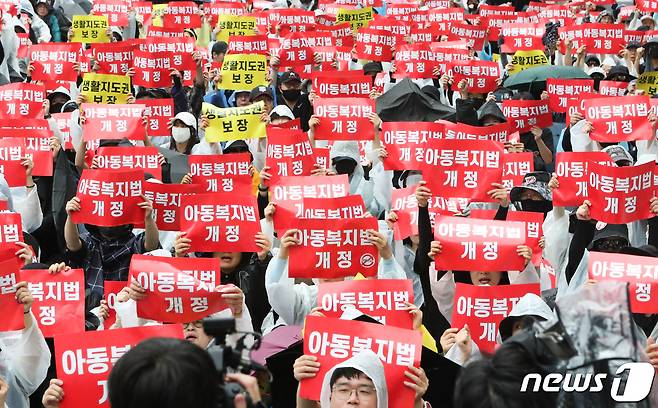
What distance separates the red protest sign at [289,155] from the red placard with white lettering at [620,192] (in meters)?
2.41

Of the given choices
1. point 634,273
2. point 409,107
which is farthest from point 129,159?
point 634,273

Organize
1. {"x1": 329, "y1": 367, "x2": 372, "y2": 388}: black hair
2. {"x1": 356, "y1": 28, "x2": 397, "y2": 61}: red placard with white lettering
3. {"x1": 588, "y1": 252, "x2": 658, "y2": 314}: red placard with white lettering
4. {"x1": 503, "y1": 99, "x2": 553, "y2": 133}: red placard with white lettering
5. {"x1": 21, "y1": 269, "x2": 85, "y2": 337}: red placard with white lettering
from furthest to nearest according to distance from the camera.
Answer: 1. {"x1": 356, "y1": 28, "x2": 397, "y2": 61}: red placard with white lettering
2. {"x1": 503, "y1": 99, "x2": 553, "y2": 133}: red placard with white lettering
3. {"x1": 21, "y1": 269, "x2": 85, "y2": 337}: red placard with white lettering
4. {"x1": 588, "y1": 252, "x2": 658, "y2": 314}: red placard with white lettering
5. {"x1": 329, "y1": 367, "x2": 372, "y2": 388}: black hair

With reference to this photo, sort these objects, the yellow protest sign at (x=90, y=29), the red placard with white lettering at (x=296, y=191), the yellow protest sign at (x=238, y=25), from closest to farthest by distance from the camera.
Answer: the red placard with white lettering at (x=296, y=191) < the yellow protest sign at (x=238, y=25) < the yellow protest sign at (x=90, y=29)

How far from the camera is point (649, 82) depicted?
1134cm

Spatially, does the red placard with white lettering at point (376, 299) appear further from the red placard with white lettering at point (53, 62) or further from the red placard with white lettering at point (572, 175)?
the red placard with white lettering at point (53, 62)

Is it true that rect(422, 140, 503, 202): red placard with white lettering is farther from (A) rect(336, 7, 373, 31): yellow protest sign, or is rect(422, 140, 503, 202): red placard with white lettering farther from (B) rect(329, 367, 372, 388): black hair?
(A) rect(336, 7, 373, 31): yellow protest sign

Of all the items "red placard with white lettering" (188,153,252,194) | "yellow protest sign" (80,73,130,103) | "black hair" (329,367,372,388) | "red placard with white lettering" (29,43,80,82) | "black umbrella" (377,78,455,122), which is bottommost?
"black hair" (329,367,372,388)

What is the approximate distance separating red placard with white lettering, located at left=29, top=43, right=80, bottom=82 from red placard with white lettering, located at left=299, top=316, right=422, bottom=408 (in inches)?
310

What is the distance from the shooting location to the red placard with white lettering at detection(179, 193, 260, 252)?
267 inches

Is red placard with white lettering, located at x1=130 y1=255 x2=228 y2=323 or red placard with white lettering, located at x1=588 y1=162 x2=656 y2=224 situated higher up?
red placard with white lettering, located at x1=588 y1=162 x2=656 y2=224

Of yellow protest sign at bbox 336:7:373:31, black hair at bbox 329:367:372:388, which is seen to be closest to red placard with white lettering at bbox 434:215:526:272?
black hair at bbox 329:367:372:388

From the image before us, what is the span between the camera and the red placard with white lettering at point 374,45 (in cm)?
1371

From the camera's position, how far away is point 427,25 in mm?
15508

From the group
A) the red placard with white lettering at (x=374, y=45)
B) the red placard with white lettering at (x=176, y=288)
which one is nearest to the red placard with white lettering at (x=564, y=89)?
the red placard with white lettering at (x=374, y=45)
